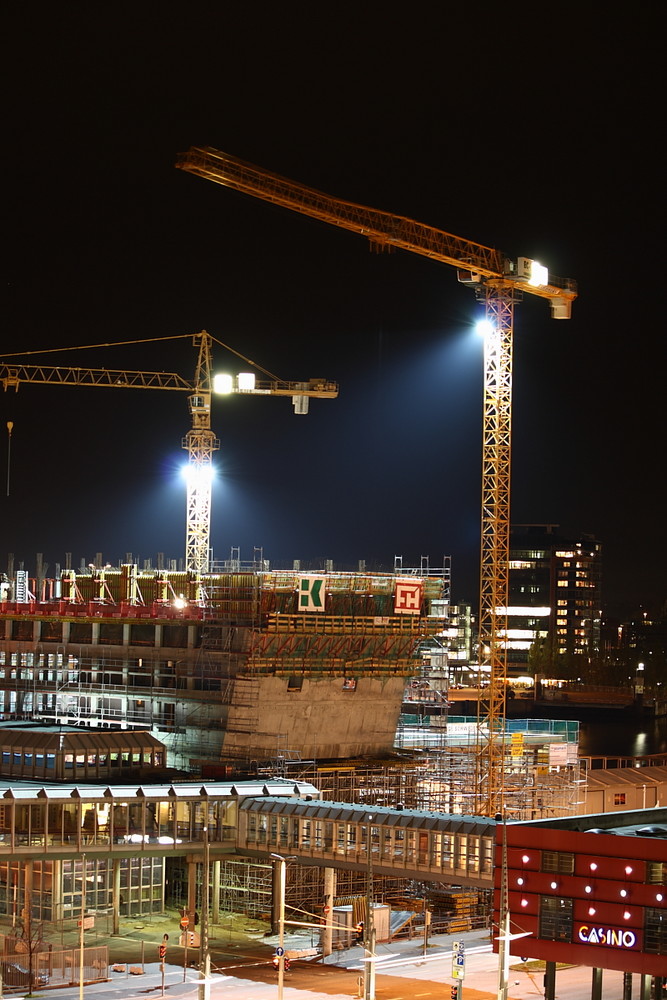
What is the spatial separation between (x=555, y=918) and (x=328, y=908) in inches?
802

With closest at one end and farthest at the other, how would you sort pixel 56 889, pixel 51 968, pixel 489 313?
pixel 51 968, pixel 56 889, pixel 489 313

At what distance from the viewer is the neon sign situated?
172 feet

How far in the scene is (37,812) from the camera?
7112cm

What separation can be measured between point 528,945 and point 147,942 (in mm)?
23700

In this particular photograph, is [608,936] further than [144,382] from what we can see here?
No

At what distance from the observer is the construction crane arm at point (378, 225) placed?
106625 millimetres

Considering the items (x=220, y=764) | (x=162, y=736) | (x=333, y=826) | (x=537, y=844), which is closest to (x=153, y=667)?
(x=162, y=736)

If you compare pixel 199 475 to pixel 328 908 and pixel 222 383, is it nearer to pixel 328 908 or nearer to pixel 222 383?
pixel 222 383

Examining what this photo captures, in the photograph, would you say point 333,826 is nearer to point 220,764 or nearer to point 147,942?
point 147,942

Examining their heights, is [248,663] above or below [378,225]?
below

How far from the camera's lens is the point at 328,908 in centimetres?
7250

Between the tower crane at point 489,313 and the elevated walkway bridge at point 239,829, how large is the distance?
83.6 feet

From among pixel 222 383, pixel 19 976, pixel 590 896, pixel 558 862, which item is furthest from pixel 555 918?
pixel 222 383

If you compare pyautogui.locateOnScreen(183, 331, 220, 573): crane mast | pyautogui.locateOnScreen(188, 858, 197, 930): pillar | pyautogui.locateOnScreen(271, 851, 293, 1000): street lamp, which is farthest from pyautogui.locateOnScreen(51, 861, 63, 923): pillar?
pyautogui.locateOnScreen(183, 331, 220, 573): crane mast
